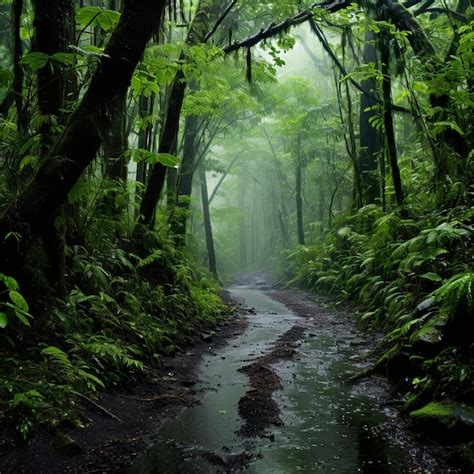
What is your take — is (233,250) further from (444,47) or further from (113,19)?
(113,19)

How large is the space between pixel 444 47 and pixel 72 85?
8903mm

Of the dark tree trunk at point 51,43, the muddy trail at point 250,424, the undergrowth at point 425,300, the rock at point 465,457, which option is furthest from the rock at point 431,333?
the dark tree trunk at point 51,43

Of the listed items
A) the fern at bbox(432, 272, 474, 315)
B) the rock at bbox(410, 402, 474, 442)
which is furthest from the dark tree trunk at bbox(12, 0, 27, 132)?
the rock at bbox(410, 402, 474, 442)

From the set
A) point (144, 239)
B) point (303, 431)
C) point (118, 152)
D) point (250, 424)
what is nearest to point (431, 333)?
point (303, 431)

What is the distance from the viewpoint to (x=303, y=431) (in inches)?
171

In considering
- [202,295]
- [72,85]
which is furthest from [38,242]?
[202,295]

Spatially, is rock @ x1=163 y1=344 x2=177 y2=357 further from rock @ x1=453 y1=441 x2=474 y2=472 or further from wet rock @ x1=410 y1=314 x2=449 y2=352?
rock @ x1=453 y1=441 x2=474 y2=472

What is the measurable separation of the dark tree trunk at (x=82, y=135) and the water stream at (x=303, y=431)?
2.76 m

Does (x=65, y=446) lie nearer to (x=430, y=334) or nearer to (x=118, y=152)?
(x=430, y=334)

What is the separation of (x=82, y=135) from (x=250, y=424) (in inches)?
144

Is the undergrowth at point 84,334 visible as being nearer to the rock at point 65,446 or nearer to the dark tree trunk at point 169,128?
the rock at point 65,446

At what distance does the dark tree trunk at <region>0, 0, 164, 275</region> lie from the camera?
4.58m

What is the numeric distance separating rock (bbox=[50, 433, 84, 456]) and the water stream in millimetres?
549

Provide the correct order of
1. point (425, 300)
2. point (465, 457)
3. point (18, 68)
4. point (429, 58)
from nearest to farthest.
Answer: point (465, 457) → point (18, 68) → point (425, 300) → point (429, 58)
